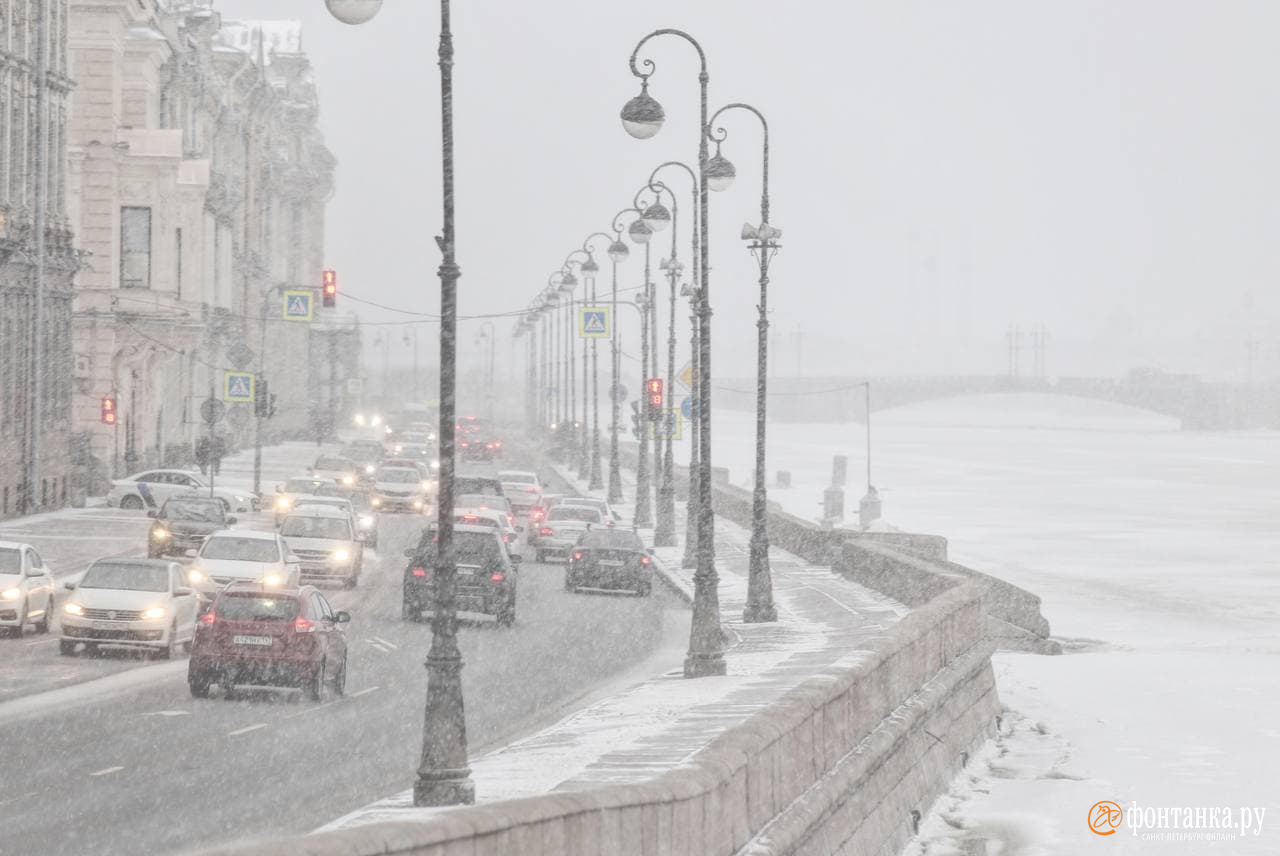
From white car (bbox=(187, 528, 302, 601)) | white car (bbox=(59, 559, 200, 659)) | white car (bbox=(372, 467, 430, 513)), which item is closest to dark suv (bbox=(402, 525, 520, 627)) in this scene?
white car (bbox=(187, 528, 302, 601))

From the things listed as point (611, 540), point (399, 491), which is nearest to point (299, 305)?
point (399, 491)

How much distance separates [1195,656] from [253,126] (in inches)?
2856

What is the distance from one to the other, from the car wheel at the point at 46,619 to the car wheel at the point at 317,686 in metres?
8.52

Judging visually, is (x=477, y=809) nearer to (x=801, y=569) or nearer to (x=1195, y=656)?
(x=1195, y=656)

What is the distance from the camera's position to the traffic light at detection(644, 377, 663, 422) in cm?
5994

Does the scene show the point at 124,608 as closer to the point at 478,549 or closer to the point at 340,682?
the point at 340,682

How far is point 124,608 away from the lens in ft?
91.1

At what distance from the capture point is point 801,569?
46594mm

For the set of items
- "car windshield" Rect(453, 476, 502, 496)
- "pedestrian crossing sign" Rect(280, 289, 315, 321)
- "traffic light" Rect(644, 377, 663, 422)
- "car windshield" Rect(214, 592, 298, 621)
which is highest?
"pedestrian crossing sign" Rect(280, 289, 315, 321)

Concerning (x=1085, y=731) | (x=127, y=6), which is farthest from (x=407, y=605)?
(x=127, y=6)

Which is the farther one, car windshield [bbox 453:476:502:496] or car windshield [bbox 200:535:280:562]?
car windshield [bbox 453:476:502:496]

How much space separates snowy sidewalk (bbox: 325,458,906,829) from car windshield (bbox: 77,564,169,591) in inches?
268

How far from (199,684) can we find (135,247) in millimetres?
Result: 46132

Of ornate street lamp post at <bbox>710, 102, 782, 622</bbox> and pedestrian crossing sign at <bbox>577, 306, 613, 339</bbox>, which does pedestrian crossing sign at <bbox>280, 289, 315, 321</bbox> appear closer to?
pedestrian crossing sign at <bbox>577, 306, 613, 339</bbox>
